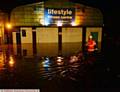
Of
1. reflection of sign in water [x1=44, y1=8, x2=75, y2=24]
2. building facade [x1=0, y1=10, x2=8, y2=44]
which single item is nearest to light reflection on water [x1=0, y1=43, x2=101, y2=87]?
building facade [x1=0, y1=10, x2=8, y2=44]

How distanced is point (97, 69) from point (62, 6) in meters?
16.8

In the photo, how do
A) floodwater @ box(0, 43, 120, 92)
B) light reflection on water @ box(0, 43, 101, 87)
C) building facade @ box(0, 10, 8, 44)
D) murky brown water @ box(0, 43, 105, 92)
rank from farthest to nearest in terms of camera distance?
building facade @ box(0, 10, 8, 44)
light reflection on water @ box(0, 43, 101, 87)
murky brown water @ box(0, 43, 105, 92)
floodwater @ box(0, 43, 120, 92)

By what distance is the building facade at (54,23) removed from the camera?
32.5m

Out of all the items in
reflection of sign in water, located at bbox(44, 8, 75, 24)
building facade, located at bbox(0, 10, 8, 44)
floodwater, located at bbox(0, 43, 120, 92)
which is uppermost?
reflection of sign in water, located at bbox(44, 8, 75, 24)

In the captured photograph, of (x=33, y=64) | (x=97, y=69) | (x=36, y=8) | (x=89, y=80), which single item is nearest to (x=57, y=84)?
(x=89, y=80)

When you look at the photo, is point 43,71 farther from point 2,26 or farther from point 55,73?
point 2,26

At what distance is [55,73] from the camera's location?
1688cm

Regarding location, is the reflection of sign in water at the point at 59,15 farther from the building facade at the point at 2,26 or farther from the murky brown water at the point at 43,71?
the murky brown water at the point at 43,71

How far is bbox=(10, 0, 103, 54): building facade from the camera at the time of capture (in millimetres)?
32500

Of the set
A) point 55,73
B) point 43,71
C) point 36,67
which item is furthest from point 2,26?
point 55,73

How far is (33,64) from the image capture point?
20531 millimetres

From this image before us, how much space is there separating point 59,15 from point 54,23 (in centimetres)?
134

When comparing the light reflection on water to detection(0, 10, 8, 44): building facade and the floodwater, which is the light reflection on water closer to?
the floodwater

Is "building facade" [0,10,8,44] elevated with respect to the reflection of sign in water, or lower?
lower
